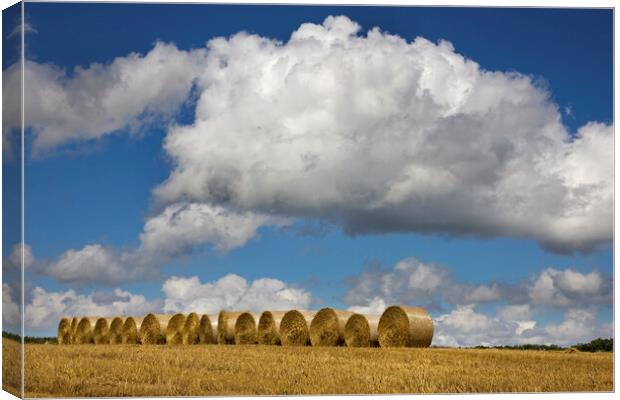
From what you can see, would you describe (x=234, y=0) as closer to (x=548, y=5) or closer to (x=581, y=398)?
(x=548, y=5)

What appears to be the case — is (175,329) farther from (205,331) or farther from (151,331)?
(205,331)

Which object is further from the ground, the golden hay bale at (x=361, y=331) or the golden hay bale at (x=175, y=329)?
the golden hay bale at (x=175, y=329)

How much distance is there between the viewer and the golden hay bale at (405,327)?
13461 millimetres

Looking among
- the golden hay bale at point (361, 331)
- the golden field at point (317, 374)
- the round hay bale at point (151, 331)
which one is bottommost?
the golden field at point (317, 374)

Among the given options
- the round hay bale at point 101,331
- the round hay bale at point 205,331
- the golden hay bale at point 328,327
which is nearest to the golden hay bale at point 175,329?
the round hay bale at point 205,331

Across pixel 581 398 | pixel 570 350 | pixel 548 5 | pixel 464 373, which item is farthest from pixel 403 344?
pixel 548 5

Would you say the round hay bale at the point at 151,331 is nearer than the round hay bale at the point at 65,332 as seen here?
Yes

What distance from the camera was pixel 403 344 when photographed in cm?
1345

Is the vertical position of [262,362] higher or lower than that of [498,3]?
lower

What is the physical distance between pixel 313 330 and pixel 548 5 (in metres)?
7.31

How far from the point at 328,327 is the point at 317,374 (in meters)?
5.20

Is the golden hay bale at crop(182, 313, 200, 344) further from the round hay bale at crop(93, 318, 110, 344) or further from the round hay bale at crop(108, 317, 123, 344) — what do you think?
the round hay bale at crop(93, 318, 110, 344)

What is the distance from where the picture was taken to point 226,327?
55.1 ft

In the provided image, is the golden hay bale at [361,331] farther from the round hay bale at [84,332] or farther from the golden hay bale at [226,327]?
the round hay bale at [84,332]
